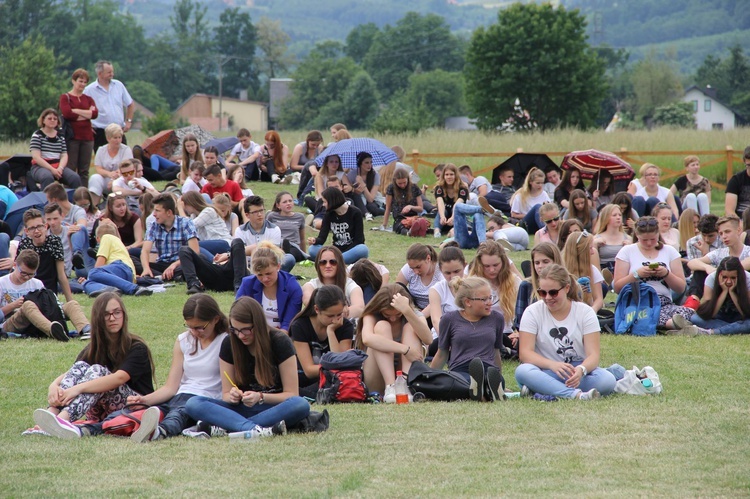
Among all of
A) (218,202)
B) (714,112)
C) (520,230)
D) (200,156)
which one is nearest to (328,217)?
(218,202)

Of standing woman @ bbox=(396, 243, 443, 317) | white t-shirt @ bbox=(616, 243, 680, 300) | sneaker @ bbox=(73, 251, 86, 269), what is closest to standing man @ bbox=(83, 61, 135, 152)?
sneaker @ bbox=(73, 251, 86, 269)

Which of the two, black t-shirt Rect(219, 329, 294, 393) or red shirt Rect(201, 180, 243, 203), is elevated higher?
red shirt Rect(201, 180, 243, 203)

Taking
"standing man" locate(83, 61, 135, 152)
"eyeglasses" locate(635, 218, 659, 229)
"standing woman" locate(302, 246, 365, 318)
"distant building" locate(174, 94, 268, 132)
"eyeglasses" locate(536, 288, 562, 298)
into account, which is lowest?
"distant building" locate(174, 94, 268, 132)

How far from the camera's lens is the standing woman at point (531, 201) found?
16.5 metres

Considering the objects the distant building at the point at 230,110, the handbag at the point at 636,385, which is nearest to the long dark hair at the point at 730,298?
the handbag at the point at 636,385

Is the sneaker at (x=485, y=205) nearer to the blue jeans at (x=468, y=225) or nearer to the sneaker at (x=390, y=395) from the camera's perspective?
the blue jeans at (x=468, y=225)

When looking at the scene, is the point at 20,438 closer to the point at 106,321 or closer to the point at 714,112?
the point at 106,321

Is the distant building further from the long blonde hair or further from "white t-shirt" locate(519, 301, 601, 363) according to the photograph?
"white t-shirt" locate(519, 301, 601, 363)

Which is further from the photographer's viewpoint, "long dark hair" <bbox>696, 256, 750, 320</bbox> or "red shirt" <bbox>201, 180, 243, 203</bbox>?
"red shirt" <bbox>201, 180, 243, 203</bbox>

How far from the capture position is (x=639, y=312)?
33.5 feet

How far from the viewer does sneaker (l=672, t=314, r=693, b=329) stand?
10.1m

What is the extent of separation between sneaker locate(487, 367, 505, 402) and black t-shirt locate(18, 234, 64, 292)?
5205mm

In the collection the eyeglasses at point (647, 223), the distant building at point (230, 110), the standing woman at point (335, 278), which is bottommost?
the distant building at point (230, 110)

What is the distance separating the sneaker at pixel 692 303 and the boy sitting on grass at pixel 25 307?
6032 mm
